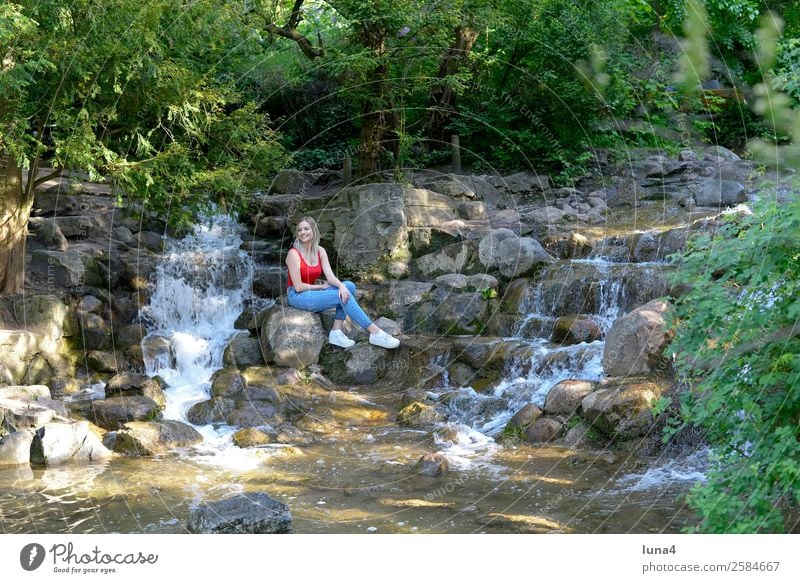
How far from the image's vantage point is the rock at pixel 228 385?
983cm

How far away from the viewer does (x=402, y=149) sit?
14.2m

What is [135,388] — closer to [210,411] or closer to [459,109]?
[210,411]

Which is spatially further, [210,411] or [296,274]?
[296,274]

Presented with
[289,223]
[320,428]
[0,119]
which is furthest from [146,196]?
[289,223]

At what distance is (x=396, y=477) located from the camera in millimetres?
7254

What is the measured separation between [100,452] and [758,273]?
21.6 ft

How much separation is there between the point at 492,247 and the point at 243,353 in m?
4.05

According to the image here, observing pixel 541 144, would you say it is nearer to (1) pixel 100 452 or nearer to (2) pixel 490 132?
(2) pixel 490 132

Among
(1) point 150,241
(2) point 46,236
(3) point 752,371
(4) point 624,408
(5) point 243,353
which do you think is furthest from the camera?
(1) point 150,241

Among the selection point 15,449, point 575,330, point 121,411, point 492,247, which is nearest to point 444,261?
point 492,247

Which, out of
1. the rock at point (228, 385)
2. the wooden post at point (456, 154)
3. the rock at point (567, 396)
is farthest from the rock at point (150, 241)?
the rock at point (567, 396)

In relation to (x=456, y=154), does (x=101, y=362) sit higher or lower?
lower

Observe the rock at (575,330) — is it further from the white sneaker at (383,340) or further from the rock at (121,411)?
the rock at (121,411)

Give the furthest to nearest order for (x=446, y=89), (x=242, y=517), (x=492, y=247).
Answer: (x=446, y=89) < (x=492, y=247) < (x=242, y=517)
